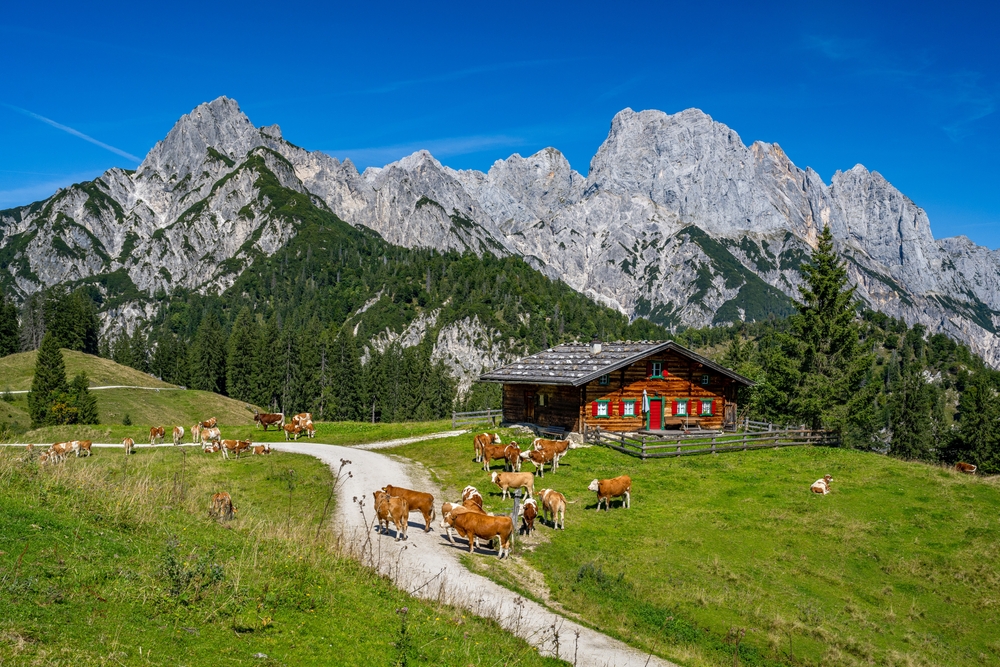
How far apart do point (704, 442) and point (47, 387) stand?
7077cm

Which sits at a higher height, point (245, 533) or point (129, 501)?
point (129, 501)

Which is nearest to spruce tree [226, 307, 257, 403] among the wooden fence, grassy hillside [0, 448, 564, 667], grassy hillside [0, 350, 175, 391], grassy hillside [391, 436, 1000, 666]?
grassy hillside [0, 350, 175, 391]

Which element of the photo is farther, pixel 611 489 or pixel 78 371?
pixel 78 371

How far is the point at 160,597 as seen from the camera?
9.08m

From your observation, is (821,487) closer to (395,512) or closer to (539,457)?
A: (539,457)

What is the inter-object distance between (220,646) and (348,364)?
10933cm

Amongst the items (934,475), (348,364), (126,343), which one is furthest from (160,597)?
(126,343)

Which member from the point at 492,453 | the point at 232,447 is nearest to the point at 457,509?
the point at 492,453

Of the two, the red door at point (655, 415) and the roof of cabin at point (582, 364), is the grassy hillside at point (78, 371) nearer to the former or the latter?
the roof of cabin at point (582, 364)

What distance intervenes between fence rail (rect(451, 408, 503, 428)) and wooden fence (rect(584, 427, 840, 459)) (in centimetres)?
1333

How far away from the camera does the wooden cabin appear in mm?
39719

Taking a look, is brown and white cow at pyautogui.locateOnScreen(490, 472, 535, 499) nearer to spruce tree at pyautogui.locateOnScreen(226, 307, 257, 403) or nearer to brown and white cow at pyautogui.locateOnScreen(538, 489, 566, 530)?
brown and white cow at pyautogui.locateOnScreen(538, 489, 566, 530)

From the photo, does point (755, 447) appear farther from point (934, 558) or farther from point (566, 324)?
point (566, 324)

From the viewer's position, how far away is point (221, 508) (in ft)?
55.9
